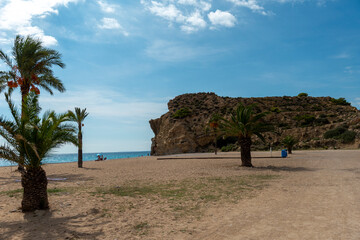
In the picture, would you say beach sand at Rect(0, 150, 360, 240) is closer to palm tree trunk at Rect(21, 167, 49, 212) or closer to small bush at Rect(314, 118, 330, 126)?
palm tree trunk at Rect(21, 167, 49, 212)

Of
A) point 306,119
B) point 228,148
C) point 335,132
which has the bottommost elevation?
point 228,148

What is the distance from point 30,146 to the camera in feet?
23.4

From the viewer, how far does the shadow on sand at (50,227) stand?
5.50 metres

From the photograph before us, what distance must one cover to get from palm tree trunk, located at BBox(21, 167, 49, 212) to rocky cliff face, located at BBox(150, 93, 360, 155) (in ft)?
133

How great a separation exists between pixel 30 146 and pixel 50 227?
91.6 inches

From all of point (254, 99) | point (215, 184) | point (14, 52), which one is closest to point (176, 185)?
point (215, 184)

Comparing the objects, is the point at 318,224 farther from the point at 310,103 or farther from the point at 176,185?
the point at 310,103

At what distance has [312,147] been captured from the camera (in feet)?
140

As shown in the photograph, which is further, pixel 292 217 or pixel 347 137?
pixel 347 137

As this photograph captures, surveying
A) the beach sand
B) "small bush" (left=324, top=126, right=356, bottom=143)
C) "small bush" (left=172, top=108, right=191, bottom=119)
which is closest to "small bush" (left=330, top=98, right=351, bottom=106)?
"small bush" (left=324, top=126, right=356, bottom=143)

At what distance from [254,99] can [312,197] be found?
58.8m

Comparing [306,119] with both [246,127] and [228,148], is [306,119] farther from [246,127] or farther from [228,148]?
[246,127]

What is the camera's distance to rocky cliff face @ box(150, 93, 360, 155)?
47250 mm

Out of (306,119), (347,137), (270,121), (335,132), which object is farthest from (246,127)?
(306,119)
